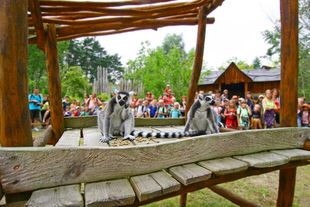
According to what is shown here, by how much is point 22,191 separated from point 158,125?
2799mm

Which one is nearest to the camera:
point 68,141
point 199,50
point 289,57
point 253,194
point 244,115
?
point 289,57

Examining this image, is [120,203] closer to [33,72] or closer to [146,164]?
[146,164]

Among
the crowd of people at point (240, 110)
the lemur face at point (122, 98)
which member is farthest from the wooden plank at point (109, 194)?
the crowd of people at point (240, 110)

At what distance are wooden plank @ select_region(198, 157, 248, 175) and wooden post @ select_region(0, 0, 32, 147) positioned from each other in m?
0.99

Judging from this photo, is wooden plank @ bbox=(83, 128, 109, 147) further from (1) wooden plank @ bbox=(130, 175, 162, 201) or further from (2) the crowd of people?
(2) the crowd of people

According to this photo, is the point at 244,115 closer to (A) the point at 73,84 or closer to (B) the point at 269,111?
(B) the point at 269,111

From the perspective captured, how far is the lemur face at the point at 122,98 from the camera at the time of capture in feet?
9.09

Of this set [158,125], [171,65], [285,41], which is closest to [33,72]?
[171,65]

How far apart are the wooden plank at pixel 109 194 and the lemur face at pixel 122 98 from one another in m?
1.56

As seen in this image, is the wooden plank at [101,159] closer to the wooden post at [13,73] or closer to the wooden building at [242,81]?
the wooden post at [13,73]

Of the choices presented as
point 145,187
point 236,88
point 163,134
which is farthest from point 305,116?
point 236,88

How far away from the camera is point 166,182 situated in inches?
50.6

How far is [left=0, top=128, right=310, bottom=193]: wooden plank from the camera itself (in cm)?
111

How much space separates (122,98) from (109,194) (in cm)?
173
